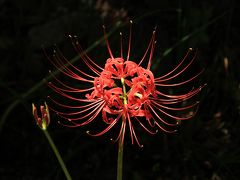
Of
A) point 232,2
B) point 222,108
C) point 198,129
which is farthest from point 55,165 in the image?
point 232,2

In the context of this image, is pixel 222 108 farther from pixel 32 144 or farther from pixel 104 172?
pixel 32 144

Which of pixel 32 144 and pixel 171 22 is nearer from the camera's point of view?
pixel 32 144

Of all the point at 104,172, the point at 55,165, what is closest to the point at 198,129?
the point at 104,172

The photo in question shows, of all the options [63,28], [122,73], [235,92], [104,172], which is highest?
[63,28]

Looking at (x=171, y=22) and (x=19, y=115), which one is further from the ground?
(x=171, y=22)

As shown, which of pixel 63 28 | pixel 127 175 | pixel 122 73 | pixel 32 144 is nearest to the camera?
pixel 122 73

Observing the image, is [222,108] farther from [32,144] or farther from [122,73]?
[122,73]

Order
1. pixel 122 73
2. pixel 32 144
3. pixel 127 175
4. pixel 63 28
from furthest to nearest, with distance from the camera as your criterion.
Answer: pixel 63 28
pixel 32 144
pixel 127 175
pixel 122 73
